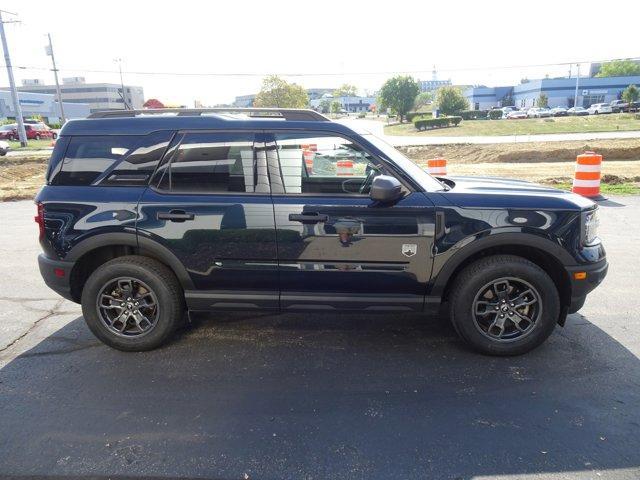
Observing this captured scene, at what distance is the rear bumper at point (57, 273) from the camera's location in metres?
3.85

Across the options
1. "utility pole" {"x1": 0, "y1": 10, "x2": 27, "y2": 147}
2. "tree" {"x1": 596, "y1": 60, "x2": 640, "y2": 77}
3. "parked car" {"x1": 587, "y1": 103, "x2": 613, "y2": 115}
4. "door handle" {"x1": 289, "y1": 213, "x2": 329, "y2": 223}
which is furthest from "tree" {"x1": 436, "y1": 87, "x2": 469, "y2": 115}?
"door handle" {"x1": 289, "y1": 213, "x2": 329, "y2": 223}

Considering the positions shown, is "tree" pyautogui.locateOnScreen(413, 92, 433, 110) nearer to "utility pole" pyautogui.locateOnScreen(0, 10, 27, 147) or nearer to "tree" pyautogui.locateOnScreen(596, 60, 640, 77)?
"tree" pyautogui.locateOnScreen(596, 60, 640, 77)

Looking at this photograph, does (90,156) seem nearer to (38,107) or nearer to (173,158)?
(173,158)

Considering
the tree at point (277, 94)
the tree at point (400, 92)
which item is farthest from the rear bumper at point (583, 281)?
the tree at point (400, 92)

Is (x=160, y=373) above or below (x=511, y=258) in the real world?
below

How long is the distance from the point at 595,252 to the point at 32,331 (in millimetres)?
5005

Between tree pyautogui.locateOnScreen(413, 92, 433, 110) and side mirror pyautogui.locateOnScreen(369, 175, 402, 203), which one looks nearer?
side mirror pyautogui.locateOnScreen(369, 175, 402, 203)


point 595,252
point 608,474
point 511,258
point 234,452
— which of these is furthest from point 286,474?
point 595,252

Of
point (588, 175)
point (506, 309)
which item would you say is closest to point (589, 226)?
point (506, 309)

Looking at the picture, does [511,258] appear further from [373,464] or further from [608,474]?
[373,464]

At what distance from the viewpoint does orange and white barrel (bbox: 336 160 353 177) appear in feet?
12.5

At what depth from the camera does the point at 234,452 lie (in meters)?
2.71

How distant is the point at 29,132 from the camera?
4181cm

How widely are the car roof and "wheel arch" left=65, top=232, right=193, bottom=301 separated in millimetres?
855
